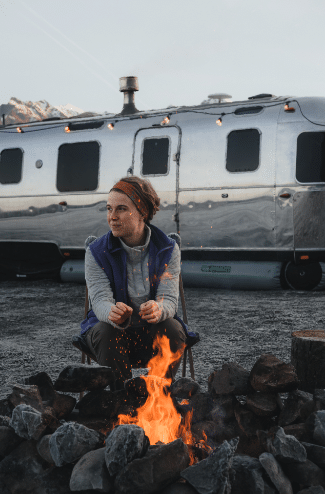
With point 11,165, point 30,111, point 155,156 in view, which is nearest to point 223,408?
point 155,156

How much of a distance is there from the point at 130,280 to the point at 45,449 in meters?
1.02

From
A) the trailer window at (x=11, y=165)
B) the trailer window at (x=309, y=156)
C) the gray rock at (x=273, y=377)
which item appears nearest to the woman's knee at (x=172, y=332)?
the gray rock at (x=273, y=377)

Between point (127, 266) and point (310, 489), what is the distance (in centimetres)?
142

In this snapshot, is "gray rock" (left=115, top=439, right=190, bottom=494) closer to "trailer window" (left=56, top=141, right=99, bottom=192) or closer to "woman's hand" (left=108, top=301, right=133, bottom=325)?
"woman's hand" (left=108, top=301, right=133, bottom=325)

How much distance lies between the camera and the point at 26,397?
94.2 inches

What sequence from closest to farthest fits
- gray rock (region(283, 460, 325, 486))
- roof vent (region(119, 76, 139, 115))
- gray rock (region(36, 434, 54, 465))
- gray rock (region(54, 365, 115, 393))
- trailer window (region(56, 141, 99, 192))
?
gray rock (region(283, 460, 325, 486))
gray rock (region(36, 434, 54, 465))
gray rock (region(54, 365, 115, 393))
trailer window (region(56, 141, 99, 192))
roof vent (region(119, 76, 139, 115))

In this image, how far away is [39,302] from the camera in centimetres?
729

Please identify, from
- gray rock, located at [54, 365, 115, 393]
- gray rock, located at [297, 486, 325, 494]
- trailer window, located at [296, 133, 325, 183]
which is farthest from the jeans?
trailer window, located at [296, 133, 325, 183]

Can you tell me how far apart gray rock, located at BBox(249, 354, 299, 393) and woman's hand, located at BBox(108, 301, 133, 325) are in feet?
2.14

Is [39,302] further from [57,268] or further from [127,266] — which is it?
[127,266]

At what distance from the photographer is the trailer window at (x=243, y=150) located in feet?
24.5

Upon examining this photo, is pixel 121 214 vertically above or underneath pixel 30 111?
underneath

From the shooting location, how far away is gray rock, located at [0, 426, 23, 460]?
219 centimetres

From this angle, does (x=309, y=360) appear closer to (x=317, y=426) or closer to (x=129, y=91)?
(x=317, y=426)
